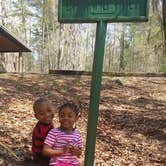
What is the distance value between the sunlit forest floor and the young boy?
0.72 m

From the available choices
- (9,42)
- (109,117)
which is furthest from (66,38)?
(109,117)

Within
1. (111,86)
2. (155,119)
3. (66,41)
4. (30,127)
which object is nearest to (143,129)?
(155,119)

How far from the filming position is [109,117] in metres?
10.1

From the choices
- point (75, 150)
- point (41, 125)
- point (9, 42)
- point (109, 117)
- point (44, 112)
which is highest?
point (9, 42)

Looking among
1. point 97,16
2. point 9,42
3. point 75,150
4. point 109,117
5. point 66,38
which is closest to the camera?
point 97,16

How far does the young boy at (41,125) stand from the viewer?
16.0 ft

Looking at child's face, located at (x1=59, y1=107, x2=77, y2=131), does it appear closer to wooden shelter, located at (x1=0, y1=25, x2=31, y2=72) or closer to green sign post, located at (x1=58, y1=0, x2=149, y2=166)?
green sign post, located at (x1=58, y1=0, x2=149, y2=166)

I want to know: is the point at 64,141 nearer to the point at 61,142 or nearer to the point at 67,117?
the point at 61,142

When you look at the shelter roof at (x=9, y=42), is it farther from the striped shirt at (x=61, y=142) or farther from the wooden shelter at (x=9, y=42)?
the striped shirt at (x=61, y=142)

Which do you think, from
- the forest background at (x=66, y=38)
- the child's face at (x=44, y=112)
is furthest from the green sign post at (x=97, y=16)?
the forest background at (x=66, y=38)

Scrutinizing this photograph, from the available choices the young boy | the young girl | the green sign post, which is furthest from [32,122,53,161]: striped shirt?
the green sign post

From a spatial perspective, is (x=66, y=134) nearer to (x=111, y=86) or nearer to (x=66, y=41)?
(x=111, y=86)

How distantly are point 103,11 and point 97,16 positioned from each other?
8cm

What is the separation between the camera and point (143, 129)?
930 centimetres
